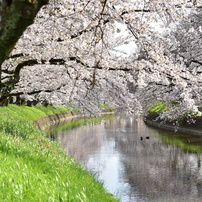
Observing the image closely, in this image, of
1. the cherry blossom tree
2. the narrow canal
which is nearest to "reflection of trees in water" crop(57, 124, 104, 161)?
the narrow canal

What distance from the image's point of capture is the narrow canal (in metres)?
15.1

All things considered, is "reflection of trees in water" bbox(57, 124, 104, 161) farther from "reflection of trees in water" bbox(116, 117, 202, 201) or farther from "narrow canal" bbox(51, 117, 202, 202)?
"reflection of trees in water" bbox(116, 117, 202, 201)

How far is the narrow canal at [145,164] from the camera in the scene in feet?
49.4

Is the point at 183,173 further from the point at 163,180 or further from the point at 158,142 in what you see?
the point at 158,142

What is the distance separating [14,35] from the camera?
438 cm

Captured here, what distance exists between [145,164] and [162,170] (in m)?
1.64

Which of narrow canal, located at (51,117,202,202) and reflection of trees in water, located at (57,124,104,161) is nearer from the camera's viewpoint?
narrow canal, located at (51,117,202,202)

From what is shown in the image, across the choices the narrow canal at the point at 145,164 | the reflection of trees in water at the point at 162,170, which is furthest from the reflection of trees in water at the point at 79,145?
the reflection of trees in water at the point at 162,170

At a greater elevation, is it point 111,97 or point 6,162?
point 111,97

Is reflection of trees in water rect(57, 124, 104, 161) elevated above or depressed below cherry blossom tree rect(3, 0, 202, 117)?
below

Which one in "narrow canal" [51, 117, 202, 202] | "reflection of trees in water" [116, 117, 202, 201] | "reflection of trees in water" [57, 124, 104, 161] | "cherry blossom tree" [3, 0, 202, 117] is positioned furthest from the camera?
"reflection of trees in water" [57, 124, 104, 161]

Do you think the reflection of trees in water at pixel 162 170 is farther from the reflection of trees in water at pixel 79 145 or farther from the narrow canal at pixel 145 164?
the reflection of trees in water at pixel 79 145

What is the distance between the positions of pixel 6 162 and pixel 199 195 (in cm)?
885

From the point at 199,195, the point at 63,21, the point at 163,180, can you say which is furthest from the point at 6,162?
the point at 163,180
